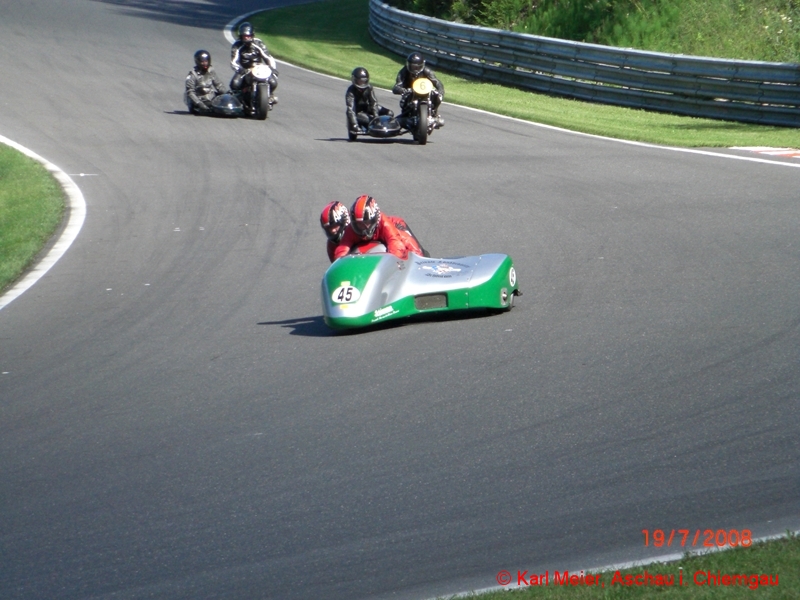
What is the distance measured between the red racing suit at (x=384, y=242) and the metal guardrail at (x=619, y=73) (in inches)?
455

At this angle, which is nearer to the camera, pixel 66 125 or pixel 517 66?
pixel 66 125

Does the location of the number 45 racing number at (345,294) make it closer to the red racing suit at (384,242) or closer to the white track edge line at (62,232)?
the red racing suit at (384,242)

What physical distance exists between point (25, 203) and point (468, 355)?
8326mm

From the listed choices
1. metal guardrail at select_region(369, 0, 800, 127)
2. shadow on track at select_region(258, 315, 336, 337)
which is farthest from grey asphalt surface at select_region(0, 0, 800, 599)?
metal guardrail at select_region(369, 0, 800, 127)

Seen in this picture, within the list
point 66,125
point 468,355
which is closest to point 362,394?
point 468,355

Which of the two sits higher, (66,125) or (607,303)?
(607,303)

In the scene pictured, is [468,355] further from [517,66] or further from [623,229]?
[517,66]

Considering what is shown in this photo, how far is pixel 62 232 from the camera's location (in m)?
13.1

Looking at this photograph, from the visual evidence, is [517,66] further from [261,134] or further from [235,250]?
[235,250]

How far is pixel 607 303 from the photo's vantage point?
895 cm

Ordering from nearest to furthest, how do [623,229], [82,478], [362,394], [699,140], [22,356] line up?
[82,478], [362,394], [22,356], [623,229], [699,140]

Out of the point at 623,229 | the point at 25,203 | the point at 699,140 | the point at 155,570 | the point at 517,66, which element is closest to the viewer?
the point at 155,570

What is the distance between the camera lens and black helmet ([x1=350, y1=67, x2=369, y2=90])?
18.2m
